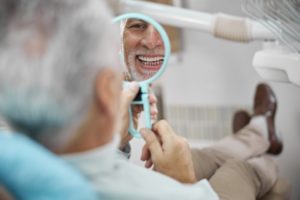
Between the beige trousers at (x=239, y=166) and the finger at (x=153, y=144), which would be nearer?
the finger at (x=153, y=144)

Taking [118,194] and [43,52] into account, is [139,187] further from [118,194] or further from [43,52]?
[43,52]

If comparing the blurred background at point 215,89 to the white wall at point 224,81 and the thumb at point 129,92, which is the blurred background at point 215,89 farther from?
the thumb at point 129,92

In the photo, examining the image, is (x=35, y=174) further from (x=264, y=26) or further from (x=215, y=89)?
(x=215, y=89)

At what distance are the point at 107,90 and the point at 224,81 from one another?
121 centimetres

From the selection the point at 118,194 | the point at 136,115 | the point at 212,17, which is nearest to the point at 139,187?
the point at 118,194

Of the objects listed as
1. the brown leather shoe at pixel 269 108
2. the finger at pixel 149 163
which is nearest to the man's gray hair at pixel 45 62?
the finger at pixel 149 163

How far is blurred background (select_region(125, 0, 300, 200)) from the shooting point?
160 cm

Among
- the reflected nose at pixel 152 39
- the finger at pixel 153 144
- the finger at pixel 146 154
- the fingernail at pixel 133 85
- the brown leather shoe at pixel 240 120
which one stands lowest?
the brown leather shoe at pixel 240 120

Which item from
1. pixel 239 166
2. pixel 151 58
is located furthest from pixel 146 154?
pixel 239 166

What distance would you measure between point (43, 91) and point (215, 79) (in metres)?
1.27

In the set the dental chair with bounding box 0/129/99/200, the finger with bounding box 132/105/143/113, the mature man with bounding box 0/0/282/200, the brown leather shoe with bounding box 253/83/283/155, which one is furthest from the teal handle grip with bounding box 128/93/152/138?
the brown leather shoe with bounding box 253/83/283/155

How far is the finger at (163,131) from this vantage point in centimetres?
76

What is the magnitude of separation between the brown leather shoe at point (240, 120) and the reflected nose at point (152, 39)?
2.64 feet

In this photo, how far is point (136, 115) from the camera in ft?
2.66
